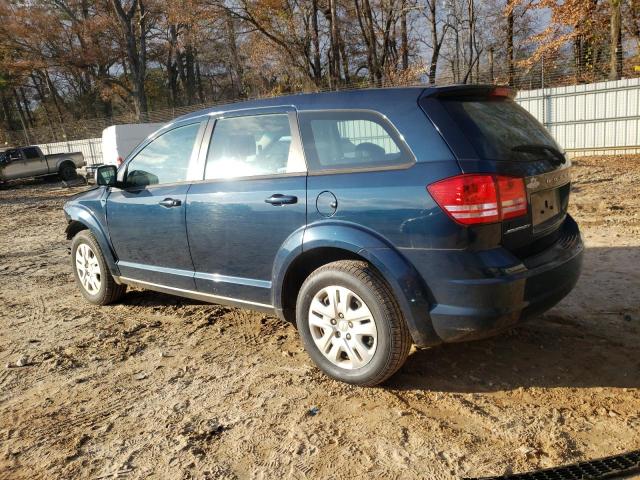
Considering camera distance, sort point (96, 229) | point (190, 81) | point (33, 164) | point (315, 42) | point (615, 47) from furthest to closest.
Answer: point (190, 81)
point (315, 42)
point (33, 164)
point (615, 47)
point (96, 229)

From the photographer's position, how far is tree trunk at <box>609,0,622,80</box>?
1521cm

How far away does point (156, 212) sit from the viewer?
→ 4129 millimetres

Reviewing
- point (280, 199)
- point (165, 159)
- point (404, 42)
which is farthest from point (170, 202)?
point (404, 42)

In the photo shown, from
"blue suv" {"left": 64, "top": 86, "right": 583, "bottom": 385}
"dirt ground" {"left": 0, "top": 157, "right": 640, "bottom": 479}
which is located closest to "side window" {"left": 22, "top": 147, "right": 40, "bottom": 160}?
"dirt ground" {"left": 0, "top": 157, "right": 640, "bottom": 479}

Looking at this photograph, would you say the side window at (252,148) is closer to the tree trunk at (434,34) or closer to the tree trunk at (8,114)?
the tree trunk at (434,34)

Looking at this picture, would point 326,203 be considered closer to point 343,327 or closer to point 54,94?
point 343,327

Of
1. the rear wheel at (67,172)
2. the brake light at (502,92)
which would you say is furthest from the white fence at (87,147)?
the brake light at (502,92)

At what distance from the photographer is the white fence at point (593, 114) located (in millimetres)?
14531

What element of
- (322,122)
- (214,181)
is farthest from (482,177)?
(214,181)

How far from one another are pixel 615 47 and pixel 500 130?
1613 centimetres

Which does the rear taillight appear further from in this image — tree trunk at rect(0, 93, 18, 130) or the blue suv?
tree trunk at rect(0, 93, 18, 130)

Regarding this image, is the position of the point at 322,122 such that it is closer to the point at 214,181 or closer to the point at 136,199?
the point at 214,181

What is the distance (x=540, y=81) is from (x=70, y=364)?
16.2 metres

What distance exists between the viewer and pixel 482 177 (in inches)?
105
